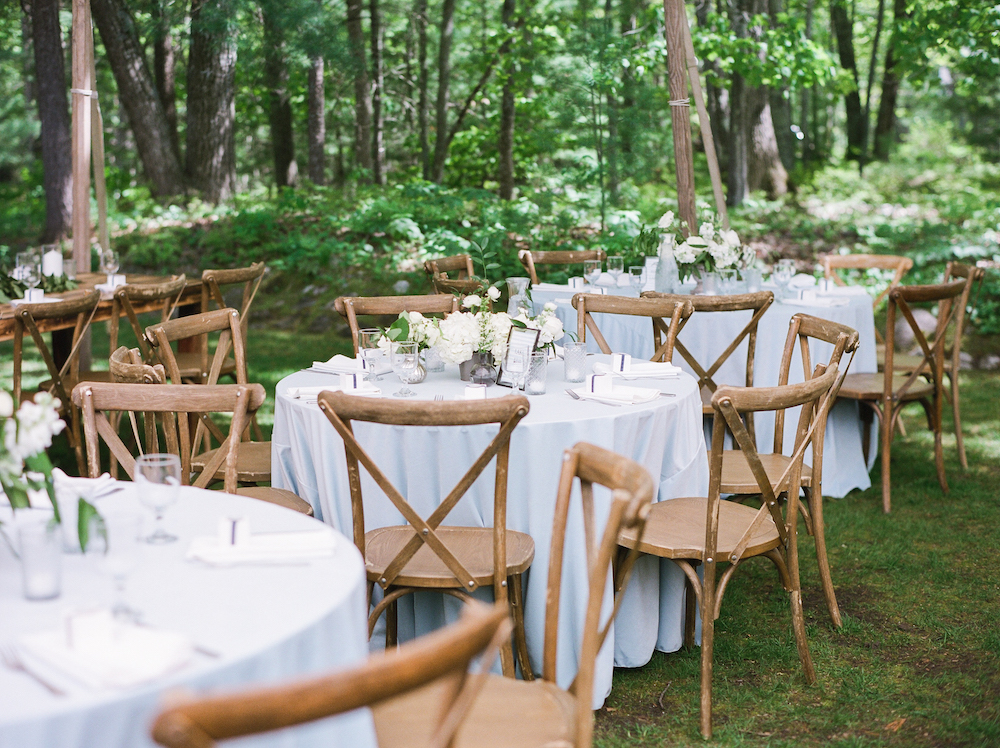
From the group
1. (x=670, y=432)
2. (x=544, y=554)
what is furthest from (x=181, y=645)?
(x=670, y=432)

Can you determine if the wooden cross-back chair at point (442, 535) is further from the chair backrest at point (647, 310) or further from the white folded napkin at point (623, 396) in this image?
the chair backrest at point (647, 310)

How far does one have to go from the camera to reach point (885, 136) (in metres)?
13.9

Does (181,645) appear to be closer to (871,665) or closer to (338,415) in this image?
(338,415)

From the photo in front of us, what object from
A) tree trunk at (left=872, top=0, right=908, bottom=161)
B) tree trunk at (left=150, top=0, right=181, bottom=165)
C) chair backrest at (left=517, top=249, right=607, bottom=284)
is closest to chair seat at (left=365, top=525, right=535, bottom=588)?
chair backrest at (left=517, top=249, right=607, bottom=284)

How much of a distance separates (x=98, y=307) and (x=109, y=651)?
13.5ft

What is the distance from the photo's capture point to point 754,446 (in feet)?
8.87

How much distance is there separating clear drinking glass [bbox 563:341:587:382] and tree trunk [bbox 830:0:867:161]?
11887 millimetres

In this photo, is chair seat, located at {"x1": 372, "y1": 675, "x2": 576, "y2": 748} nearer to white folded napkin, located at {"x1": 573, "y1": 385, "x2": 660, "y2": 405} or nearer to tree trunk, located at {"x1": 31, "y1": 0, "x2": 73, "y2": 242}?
white folded napkin, located at {"x1": 573, "y1": 385, "x2": 660, "y2": 405}

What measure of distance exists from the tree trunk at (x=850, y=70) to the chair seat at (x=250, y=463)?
1219 centimetres

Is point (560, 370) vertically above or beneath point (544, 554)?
above

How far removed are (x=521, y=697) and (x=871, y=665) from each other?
A: 1773 millimetres

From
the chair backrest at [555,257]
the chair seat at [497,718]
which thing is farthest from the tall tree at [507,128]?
the chair seat at [497,718]

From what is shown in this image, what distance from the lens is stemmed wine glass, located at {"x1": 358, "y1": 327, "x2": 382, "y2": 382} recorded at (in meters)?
3.27

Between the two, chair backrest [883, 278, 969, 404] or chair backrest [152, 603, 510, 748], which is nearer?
chair backrest [152, 603, 510, 748]
